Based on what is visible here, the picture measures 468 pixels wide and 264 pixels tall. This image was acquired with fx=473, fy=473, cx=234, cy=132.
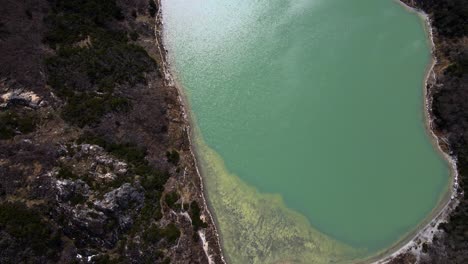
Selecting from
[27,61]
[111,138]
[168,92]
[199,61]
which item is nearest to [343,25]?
[199,61]

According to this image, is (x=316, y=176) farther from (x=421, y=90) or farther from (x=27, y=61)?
(x=27, y=61)

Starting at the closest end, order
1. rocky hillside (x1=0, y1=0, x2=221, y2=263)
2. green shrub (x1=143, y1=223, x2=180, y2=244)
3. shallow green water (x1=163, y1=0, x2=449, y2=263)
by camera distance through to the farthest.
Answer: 1. rocky hillside (x1=0, y1=0, x2=221, y2=263)
2. green shrub (x1=143, y1=223, x2=180, y2=244)
3. shallow green water (x1=163, y1=0, x2=449, y2=263)

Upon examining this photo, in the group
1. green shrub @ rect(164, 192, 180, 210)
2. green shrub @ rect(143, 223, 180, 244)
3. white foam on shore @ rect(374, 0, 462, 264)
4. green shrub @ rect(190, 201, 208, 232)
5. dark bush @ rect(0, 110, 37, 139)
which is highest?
white foam on shore @ rect(374, 0, 462, 264)

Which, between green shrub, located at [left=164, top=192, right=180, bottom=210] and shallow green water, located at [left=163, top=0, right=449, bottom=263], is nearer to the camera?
green shrub, located at [left=164, top=192, right=180, bottom=210]

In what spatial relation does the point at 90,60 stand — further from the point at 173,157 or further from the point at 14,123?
the point at 173,157

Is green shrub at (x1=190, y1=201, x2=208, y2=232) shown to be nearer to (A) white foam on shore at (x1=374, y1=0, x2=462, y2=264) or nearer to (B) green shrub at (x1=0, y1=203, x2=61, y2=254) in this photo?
(B) green shrub at (x1=0, y1=203, x2=61, y2=254)

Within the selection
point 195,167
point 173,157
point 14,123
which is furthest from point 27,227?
point 195,167

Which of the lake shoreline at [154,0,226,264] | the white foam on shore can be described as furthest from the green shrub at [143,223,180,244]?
the white foam on shore
